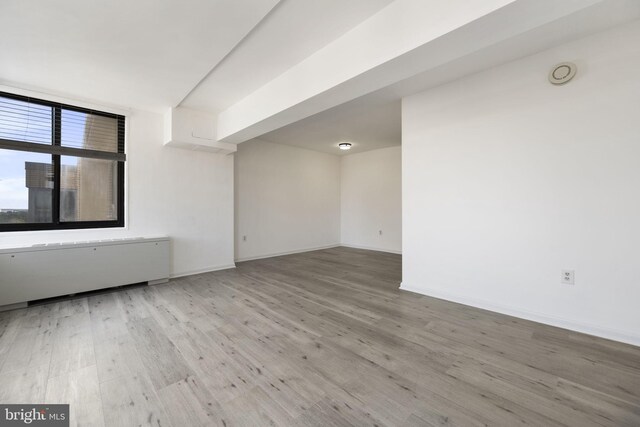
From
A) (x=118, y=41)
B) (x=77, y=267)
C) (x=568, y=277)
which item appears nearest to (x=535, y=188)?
(x=568, y=277)

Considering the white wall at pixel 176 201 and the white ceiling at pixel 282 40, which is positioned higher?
the white ceiling at pixel 282 40

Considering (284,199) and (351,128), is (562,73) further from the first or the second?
(284,199)

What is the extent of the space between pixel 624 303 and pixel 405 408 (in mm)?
2248

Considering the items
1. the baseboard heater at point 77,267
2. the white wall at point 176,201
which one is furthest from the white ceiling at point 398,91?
the baseboard heater at point 77,267

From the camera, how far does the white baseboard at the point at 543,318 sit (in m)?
2.22

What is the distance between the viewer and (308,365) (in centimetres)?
192

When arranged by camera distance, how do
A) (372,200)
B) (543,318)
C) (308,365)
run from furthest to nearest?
(372,200)
(543,318)
(308,365)

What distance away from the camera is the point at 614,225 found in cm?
227

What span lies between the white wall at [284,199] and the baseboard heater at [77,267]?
6.04 ft

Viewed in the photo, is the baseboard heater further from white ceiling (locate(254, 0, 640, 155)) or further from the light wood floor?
white ceiling (locate(254, 0, 640, 155))

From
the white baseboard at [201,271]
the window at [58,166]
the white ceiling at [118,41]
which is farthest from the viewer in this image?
the white baseboard at [201,271]

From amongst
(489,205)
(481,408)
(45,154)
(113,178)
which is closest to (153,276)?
(113,178)

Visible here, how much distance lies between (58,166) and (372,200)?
599 cm

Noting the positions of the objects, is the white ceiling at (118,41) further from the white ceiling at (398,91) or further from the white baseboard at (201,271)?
the white baseboard at (201,271)
